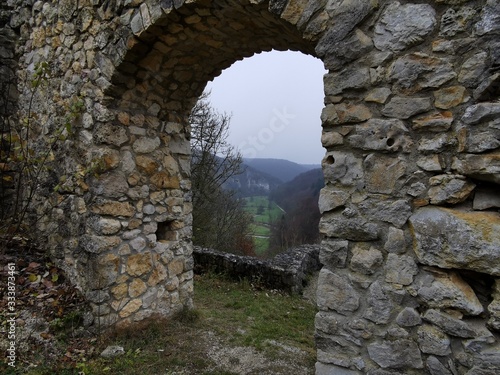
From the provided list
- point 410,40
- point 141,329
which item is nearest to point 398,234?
point 410,40

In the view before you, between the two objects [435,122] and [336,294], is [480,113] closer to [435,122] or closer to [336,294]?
[435,122]

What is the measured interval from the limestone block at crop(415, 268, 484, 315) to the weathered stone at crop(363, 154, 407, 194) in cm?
46

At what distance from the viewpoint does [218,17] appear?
8.76 feet

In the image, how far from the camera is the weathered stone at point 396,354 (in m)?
1.70

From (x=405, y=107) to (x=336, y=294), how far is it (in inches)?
42.4

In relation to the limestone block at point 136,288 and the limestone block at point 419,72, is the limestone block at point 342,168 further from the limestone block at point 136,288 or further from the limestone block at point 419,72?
the limestone block at point 136,288

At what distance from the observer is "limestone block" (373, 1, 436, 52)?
1724 mm

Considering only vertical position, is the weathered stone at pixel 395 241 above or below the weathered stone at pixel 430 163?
below

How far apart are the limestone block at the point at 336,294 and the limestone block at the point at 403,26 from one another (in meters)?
1.28

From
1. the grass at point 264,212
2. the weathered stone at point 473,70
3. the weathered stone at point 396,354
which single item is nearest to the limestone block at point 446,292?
the weathered stone at point 396,354

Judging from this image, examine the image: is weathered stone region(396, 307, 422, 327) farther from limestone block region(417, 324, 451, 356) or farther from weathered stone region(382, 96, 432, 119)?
weathered stone region(382, 96, 432, 119)

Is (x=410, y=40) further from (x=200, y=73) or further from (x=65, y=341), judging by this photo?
(x=65, y=341)

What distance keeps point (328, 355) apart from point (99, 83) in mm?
2966

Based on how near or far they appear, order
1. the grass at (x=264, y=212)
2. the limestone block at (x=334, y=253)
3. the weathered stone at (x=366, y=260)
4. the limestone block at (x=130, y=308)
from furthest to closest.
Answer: the grass at (x=264, y=212) → the limestone block at (x=130, y=308) → the limestone block at (x=334, y=253) → the weathered stone at (x=366, y=260)
